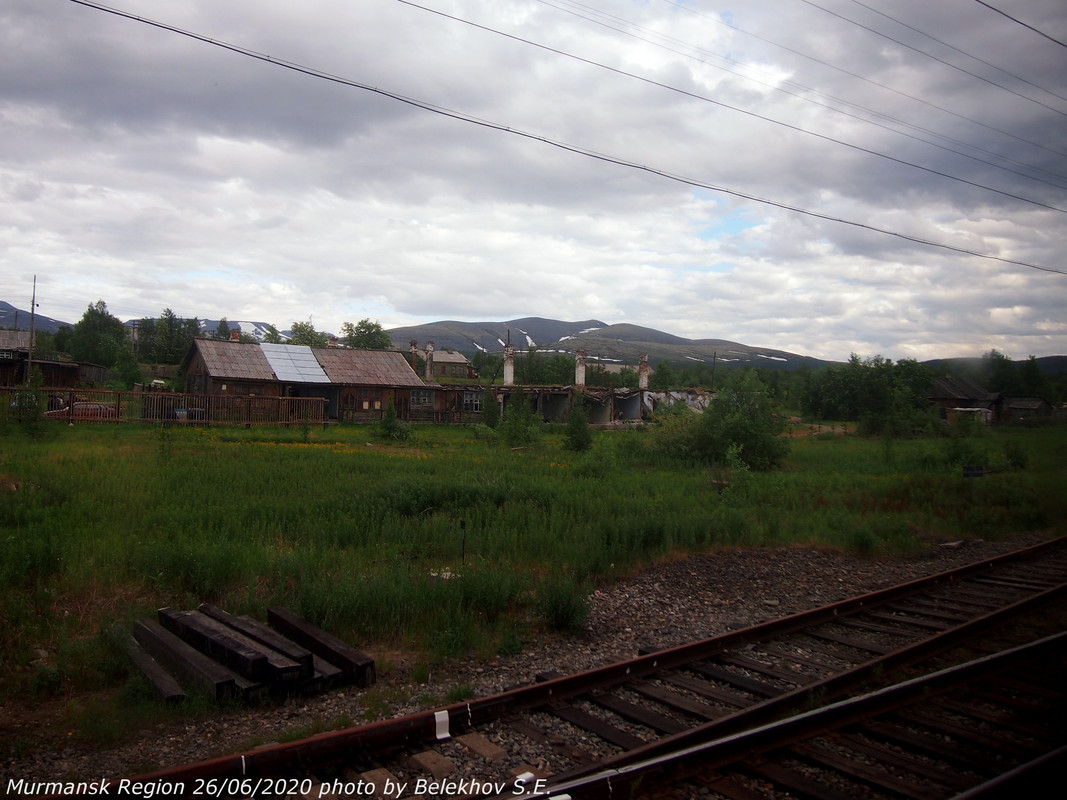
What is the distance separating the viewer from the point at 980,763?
4590 mm

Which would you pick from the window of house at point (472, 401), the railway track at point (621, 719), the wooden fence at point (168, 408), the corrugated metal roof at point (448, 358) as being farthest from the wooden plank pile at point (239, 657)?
the corrugated metal roof at point (448, 358)

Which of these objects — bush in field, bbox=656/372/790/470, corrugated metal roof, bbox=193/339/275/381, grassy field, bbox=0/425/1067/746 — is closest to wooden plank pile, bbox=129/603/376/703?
grassy field, bbox=0/425/1067/746

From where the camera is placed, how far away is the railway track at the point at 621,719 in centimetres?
416

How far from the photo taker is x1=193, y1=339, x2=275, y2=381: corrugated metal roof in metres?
38.1

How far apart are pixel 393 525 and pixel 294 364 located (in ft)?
109

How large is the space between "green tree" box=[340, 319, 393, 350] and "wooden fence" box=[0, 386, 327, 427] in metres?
56.5

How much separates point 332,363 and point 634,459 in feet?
83.4

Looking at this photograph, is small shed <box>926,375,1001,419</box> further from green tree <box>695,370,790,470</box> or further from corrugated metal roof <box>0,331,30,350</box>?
corrugated metal roof <box>0,331,30,350</box>

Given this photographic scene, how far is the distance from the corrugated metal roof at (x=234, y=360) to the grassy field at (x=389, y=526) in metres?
15.1

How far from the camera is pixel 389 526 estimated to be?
35.5ft

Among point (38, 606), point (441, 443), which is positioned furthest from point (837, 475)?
point (38, 606)

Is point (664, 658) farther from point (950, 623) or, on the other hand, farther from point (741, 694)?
point (950, 623)

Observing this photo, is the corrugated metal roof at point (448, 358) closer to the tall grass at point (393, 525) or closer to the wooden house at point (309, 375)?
the wooden house at point (309, 375)

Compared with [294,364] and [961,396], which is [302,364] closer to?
[294,364]
